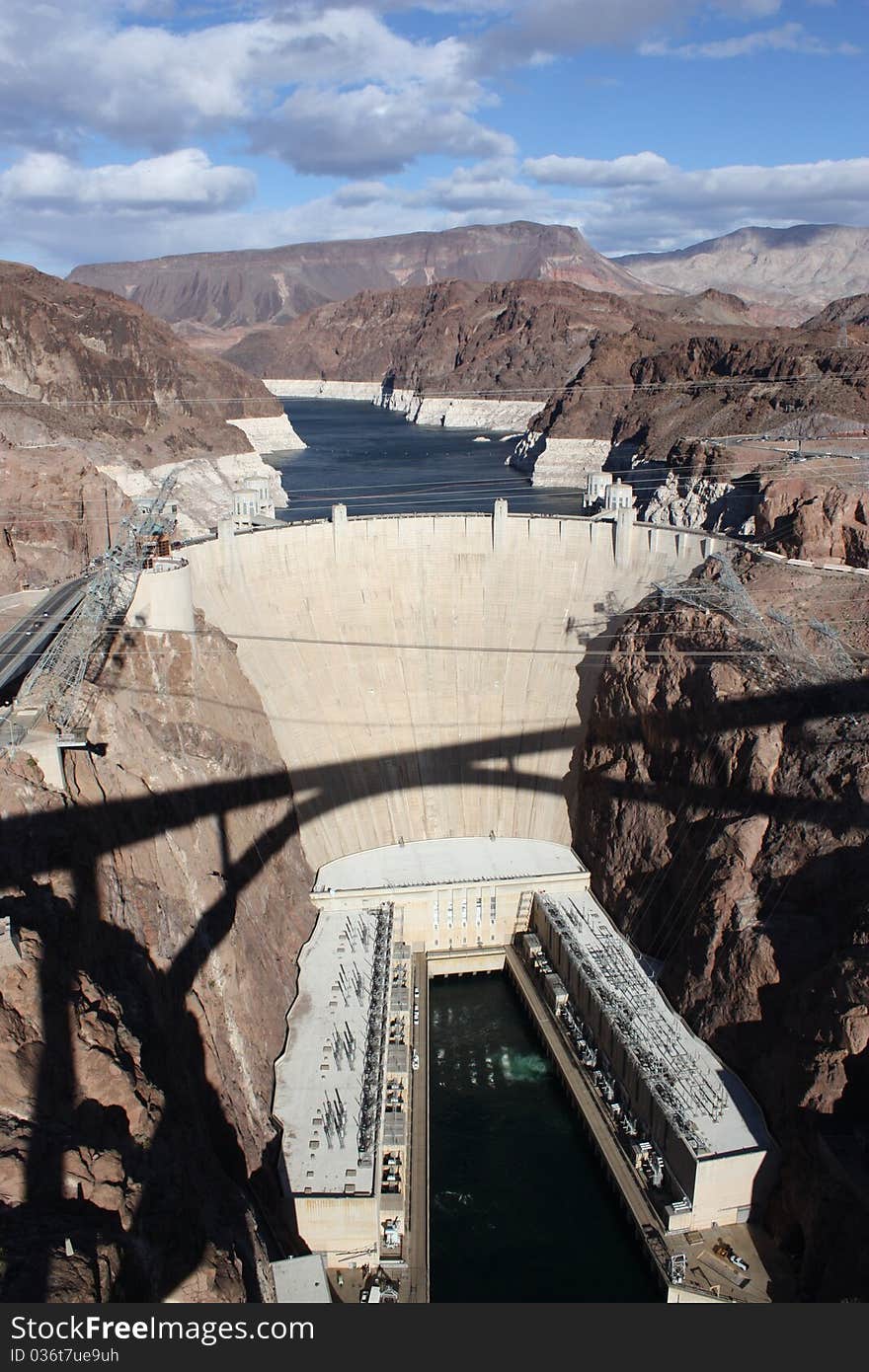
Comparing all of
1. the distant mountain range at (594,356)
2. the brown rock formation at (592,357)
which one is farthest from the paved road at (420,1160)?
the distant mountain range at (594,356)

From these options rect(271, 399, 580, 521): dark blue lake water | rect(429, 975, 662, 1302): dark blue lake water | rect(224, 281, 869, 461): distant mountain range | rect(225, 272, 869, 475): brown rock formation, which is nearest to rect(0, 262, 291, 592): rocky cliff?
rect(271, 399, 580, 521): dark blue lake water

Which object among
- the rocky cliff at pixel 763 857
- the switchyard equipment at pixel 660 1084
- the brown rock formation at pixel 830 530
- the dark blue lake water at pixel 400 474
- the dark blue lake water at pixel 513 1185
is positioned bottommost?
the dark blue lake water at pixel 513 1185

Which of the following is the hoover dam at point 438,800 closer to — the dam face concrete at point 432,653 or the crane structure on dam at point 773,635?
the dam face concrete at point 432,653

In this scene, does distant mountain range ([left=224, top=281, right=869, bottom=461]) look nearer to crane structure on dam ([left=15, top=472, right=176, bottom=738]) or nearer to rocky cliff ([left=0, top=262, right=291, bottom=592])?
rocky cliff ([left=0, top=262, right=291, bottom=592])

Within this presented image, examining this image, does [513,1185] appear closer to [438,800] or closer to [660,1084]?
[660,1084]

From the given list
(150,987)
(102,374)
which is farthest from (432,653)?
(102,374)
